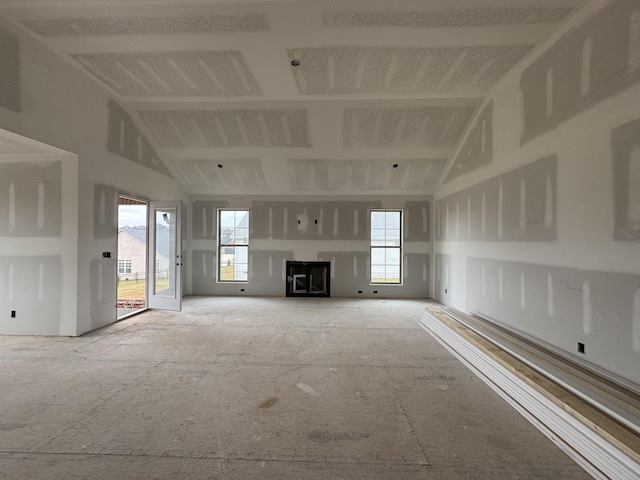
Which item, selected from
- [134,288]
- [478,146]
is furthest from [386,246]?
[134,288]

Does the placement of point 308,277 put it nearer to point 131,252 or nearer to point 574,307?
point 574,307

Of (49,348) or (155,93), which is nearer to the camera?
(49,348)

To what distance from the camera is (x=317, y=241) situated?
23.1ft

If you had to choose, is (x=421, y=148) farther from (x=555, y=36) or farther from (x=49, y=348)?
(x=49, y=348)

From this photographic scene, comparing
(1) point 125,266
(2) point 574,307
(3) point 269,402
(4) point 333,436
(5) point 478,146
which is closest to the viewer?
(4) point 333,436

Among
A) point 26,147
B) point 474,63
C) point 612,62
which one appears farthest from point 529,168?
point 26,147

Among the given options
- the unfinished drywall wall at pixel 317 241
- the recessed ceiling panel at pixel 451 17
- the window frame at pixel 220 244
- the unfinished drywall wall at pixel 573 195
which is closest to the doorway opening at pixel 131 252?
the window frame at pixel 220 244

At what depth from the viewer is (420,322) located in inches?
188

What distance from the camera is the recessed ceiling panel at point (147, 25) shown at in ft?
9.82

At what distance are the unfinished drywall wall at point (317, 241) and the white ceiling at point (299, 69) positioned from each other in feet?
3.42

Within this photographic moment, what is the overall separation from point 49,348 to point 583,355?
5772 millimetres

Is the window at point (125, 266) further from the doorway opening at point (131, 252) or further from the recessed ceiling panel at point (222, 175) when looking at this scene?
the recessed ceiling panel at point (222, 175)

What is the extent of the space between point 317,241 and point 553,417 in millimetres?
5443

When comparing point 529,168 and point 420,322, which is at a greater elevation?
point 529,168
